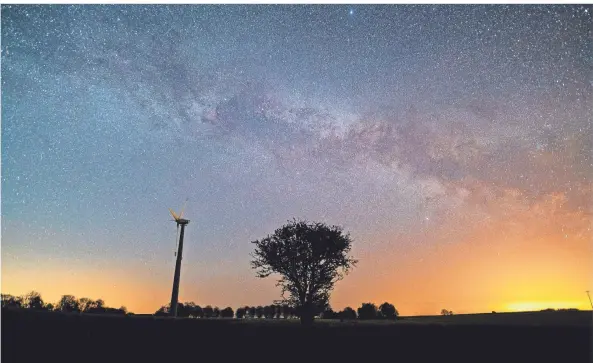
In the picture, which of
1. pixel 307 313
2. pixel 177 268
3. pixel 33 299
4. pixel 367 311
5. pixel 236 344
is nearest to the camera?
pixel 236 344

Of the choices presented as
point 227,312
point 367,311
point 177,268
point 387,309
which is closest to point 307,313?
point 177,268

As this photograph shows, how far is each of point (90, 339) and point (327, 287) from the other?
3626cm

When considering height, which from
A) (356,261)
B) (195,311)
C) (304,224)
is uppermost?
(304,224)

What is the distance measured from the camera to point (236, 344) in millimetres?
23719

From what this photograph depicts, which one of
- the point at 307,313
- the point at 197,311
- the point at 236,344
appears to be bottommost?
the point at 197,311

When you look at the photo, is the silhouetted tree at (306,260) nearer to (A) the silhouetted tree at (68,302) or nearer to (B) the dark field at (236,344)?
(B) the dark field at (236,344)

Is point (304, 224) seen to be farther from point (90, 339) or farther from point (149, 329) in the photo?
point (90, 339)

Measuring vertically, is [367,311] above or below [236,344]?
below

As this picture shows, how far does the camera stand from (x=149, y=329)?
2425 centimetres

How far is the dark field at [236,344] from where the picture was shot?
18.8 m

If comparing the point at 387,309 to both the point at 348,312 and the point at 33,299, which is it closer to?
the point at 348,312

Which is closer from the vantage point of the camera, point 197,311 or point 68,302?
point 68,302

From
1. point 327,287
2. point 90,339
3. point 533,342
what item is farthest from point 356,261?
point 90,339

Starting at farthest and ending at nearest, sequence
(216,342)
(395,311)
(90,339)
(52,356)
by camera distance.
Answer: (395,311) → (216,342) → (90,339) → (52,356)
